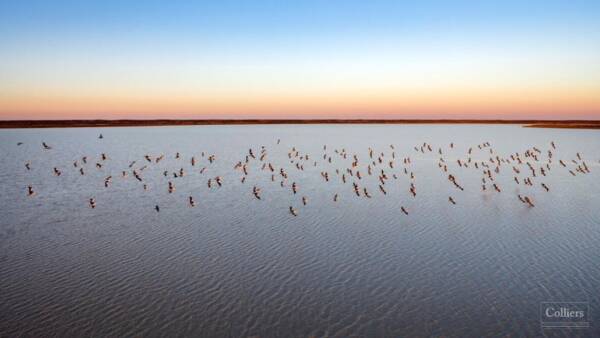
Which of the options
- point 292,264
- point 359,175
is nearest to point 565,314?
point 292,264

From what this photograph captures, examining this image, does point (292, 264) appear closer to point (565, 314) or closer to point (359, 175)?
point (565, 314)

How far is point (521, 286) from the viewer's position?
1336cm

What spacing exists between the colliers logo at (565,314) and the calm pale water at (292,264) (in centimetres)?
25

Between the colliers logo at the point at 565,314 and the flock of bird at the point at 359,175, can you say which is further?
the flock of bird at the point at 359,175

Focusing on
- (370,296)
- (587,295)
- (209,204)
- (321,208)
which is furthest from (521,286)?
(209,204)

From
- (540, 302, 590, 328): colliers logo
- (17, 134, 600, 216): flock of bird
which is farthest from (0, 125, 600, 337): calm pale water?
(17, 134, 600, 216): flock of bird

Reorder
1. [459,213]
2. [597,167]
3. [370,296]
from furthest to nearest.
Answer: [597,167]
[459,213]
[370,296]

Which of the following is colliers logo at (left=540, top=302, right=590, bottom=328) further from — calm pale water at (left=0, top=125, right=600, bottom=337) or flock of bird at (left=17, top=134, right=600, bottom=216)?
flock of bird at (left=17, top=134, right=600, bottom=216)

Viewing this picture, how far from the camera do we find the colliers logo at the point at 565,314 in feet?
36.4

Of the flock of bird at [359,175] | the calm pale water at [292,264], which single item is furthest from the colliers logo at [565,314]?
the flock of bird at [359,175]

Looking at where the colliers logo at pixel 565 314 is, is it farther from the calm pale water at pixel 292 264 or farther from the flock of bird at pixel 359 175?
the flock of bird at pixel 359 175

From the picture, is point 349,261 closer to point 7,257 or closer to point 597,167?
point 7,257

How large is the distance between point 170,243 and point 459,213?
1626cm

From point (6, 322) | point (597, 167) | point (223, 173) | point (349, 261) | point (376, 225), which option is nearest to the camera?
point (6, 322)
